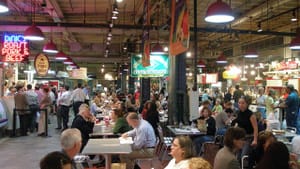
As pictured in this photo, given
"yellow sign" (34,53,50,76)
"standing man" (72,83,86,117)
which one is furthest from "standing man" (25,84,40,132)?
"standing man" (72,83,86,117)

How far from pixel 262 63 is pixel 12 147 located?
15.0m

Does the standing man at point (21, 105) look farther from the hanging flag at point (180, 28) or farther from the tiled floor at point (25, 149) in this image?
the hanging flag at point (180, 28)

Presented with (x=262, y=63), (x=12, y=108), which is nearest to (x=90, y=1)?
(x=12, y=108)

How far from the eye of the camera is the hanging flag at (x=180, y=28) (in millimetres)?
4691

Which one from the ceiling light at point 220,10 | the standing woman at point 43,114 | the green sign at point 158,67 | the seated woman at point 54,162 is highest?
the ceiling light at point 220,10

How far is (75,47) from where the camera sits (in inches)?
930

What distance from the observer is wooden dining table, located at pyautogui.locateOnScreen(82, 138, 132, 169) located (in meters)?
4.65

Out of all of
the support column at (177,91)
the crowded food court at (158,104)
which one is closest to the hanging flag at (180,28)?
the crowded food court at (158,104)

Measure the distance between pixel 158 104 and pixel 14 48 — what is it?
19.1 ft

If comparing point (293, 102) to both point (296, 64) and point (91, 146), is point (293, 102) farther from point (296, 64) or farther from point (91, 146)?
point (91, 146)

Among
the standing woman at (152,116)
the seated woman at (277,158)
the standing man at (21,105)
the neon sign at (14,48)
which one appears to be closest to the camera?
the seated woman at (277,158)

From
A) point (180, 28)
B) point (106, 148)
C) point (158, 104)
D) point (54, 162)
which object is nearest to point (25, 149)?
point (106, 148)

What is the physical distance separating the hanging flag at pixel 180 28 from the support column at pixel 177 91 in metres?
3.40

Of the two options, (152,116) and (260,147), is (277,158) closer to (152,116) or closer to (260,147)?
(260,147)
